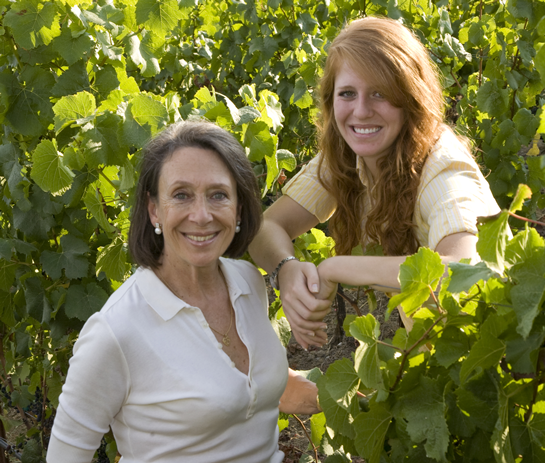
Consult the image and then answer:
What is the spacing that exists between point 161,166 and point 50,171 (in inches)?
17.7

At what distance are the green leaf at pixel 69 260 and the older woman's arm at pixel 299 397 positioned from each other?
2.87 feet

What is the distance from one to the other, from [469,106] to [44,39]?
2584 mm

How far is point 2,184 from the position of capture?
8.42 ft

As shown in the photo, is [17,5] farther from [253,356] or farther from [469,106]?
[469,106]

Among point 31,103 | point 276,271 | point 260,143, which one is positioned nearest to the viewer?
point 276,271

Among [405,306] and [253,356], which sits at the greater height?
[405,306]

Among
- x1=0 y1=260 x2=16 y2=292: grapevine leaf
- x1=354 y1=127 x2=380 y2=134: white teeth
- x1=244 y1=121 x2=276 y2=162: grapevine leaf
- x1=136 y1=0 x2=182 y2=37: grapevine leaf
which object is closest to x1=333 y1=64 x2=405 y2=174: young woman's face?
x1=354 y1=127 x2=380 y2=134: white teeth

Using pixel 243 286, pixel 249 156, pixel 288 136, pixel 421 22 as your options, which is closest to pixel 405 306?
pixel 243 286

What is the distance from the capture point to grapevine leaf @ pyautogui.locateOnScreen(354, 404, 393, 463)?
1104mm

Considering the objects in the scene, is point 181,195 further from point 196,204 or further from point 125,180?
point 125,180

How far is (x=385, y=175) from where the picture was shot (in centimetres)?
182

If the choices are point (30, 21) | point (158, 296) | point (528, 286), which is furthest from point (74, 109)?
point (528, 286)

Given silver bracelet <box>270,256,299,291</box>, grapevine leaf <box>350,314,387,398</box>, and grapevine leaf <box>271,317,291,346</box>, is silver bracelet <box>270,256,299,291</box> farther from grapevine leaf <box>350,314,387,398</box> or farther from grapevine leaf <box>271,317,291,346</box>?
grapevine leaf <box>350,314,387,398</box>

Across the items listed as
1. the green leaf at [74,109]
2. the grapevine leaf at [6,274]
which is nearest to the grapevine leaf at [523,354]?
the green leaf at [74,109]
